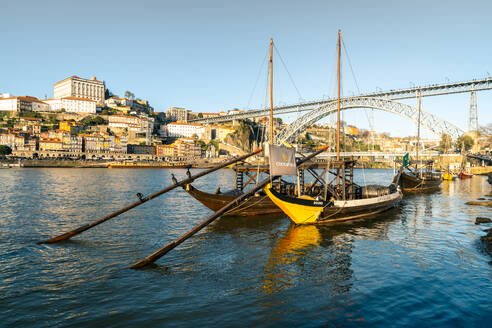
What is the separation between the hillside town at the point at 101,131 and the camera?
96.6 meters

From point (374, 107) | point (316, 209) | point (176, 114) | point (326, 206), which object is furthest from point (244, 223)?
point (176, 114)

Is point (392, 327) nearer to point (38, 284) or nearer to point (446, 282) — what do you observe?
point (446, 282)

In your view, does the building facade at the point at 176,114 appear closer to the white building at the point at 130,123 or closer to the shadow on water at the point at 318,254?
the white building at the point at 130,123

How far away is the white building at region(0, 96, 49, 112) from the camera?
12038cm

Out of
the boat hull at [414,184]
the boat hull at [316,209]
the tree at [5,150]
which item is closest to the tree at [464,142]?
the boat hull at [414,184]

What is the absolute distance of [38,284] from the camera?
817cm

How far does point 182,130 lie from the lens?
5472 inches

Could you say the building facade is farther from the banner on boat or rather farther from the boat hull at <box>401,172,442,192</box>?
the banner on boat

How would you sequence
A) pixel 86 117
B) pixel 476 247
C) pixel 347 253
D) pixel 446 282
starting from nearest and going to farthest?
pixel 446 282
pixel 347 253
pixel 476 247
pixel 86 117

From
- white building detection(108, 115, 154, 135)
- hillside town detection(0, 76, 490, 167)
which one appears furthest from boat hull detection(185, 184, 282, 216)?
white building detection(108, 115, 154, 135)

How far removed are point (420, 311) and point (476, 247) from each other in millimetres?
6684

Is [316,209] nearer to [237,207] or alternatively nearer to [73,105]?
[237,207]

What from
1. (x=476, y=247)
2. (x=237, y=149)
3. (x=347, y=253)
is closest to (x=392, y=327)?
(x=347, y=253)

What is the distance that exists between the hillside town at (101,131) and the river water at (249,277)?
69.6 m
